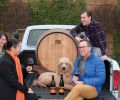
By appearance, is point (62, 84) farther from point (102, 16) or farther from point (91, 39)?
point (102, 16)

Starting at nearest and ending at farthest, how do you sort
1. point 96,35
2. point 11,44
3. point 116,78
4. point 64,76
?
point 11,44 → point 116,78 → point 64,76 → point 96,35

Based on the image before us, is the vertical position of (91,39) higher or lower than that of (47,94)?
higher

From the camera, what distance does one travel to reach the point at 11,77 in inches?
275

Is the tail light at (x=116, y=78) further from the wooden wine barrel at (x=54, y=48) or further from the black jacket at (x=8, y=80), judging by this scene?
the black jacket at (x=8, y=80)

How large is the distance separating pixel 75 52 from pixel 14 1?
9168mm

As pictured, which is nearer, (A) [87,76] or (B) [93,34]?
(A) [87,76]

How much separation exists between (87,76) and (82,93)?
31 centimetres

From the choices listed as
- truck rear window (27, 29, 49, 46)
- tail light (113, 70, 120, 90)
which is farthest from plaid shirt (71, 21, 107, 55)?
truck rear window (27, 29, 49, 46)

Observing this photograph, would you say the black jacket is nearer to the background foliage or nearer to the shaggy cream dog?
the shaggy cream dog

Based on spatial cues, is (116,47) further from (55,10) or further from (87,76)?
(87,76)

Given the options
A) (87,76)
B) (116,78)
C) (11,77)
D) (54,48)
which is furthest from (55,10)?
(11,77)

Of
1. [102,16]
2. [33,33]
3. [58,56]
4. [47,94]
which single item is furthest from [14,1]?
[47,94]

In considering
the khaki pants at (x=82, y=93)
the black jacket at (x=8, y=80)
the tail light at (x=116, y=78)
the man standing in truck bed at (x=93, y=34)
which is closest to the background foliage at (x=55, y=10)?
the man standing in truck bed at (x=93, y=34)

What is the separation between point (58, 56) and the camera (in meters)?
9.35
